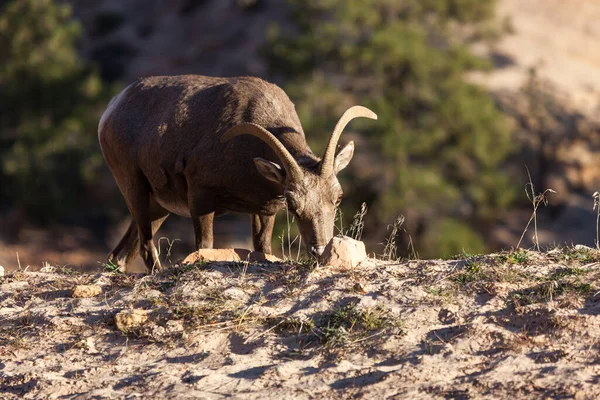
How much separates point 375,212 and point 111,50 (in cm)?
2123

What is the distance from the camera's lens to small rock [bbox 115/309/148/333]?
7.00 metres

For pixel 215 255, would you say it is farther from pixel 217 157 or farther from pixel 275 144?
pixel 217 157

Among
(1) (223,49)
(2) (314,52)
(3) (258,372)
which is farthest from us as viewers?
(1) (223,49)

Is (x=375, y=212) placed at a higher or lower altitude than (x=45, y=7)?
lower

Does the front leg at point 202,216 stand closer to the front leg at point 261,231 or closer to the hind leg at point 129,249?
the front leg at point 261,231

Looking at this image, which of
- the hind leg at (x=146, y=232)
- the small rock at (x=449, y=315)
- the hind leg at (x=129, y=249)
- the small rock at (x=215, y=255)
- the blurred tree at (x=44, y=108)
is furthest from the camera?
the blurred tree at (x=44, y=108)

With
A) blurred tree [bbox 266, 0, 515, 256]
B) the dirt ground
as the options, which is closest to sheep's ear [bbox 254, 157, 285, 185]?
the dirt ground

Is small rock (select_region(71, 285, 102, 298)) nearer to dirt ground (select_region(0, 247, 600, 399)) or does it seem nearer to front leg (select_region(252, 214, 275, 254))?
dirt ground (select_region(0, 247, 600, 399))

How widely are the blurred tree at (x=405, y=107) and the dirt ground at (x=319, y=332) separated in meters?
22.7

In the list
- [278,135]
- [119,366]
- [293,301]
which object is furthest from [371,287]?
[278,135]

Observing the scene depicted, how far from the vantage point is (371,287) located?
721 centimetres

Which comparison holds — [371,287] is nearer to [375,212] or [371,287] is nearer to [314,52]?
[375,212]

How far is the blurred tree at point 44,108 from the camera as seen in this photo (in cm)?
3409

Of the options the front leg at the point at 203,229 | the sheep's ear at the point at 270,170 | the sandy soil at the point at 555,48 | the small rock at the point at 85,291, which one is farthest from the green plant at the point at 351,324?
the sandy soil at the point at 555,48
